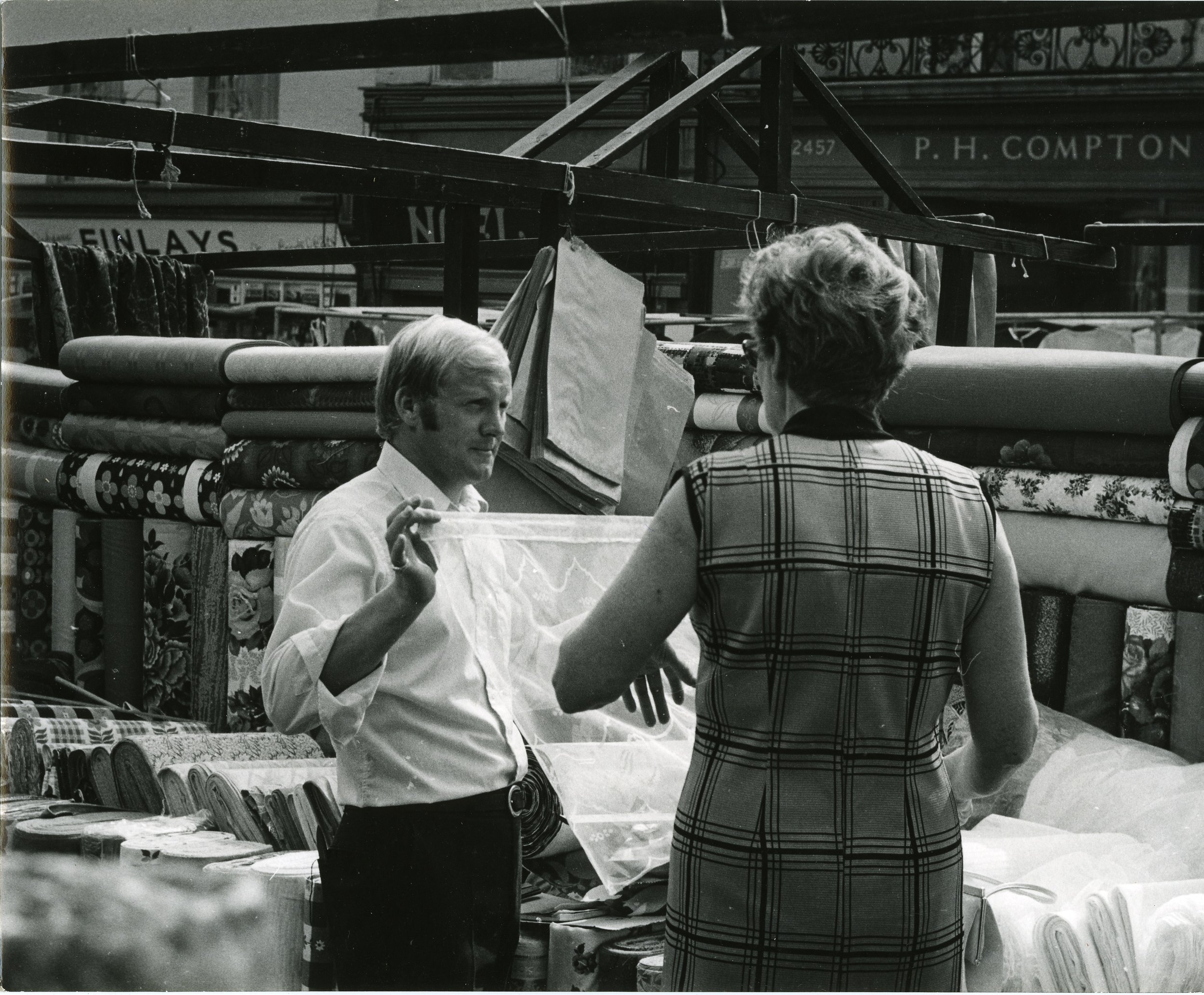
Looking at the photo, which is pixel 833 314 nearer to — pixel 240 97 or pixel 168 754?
pixel 168 754

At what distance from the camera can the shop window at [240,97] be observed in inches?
488

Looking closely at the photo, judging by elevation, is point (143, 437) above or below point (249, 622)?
above

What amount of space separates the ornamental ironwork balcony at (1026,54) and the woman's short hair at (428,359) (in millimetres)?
8429

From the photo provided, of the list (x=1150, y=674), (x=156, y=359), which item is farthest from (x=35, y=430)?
(x=1150, y=674)

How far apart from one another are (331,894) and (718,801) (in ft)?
2.47

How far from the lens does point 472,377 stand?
1964 mm

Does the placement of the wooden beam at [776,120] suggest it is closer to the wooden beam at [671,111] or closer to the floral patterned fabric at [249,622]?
the wooden beam at [671,111]

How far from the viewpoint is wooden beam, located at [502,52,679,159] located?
9.46 ft

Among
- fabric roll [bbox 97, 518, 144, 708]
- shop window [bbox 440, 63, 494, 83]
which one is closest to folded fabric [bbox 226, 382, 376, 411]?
fabric roll [bbox 97, 518, 144, 708]

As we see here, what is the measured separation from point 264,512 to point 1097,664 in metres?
2.05

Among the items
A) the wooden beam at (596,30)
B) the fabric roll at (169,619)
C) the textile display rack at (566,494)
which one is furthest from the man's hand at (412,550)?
the fabric roll at (169,619)

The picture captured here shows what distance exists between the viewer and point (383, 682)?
191cm

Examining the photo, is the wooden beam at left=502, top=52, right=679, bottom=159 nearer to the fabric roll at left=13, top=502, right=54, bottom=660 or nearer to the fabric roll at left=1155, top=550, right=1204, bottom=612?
the fabric roll at left=1155, top=550, right=1204, bottom=612

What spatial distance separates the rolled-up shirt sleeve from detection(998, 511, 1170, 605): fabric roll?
1.73 meters
